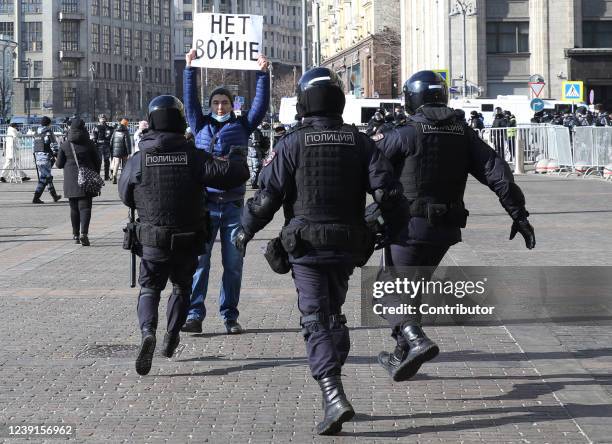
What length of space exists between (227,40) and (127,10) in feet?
468

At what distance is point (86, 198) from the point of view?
52.7 ft

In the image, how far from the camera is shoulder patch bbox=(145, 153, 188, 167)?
7.25m

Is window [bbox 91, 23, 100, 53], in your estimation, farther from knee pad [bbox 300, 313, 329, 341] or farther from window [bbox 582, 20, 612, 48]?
knee pad [bbox 300, 313, 329, 341]

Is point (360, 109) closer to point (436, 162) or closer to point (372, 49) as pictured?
point (372, 49)

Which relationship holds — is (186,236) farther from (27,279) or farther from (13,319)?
(27,279)

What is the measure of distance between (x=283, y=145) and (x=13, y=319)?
430 cm

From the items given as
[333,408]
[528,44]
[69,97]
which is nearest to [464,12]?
[528,44]

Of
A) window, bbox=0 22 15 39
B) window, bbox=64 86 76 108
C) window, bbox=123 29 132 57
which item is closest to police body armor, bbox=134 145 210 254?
window, bbox=64 86 76 108

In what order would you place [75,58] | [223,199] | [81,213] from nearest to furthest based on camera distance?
[223,199] → [81,213] → [75,58]

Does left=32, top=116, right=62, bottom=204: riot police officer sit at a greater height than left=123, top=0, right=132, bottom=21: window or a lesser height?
lesser

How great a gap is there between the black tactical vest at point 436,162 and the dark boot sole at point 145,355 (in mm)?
1663

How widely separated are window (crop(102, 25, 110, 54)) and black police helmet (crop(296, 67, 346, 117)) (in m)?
141

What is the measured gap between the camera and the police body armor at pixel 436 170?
7.03 metres

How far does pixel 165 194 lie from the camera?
23.9 ft
